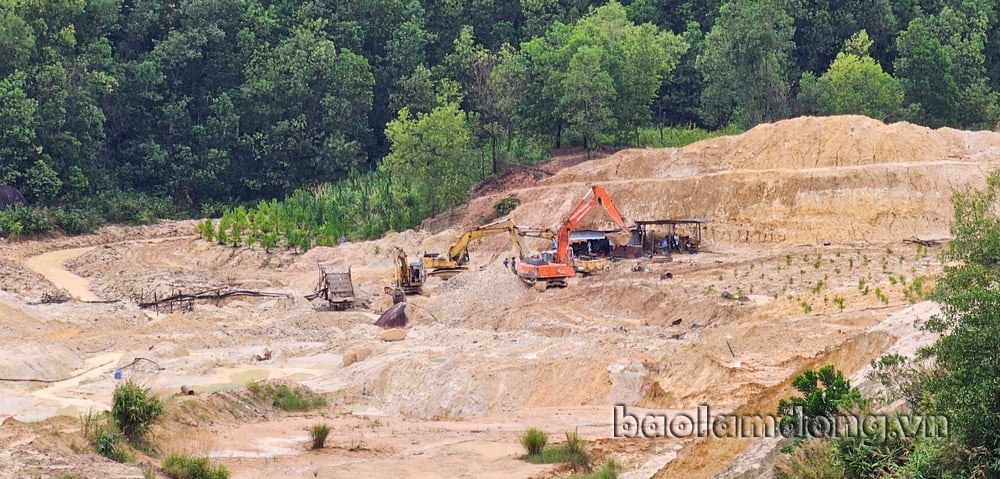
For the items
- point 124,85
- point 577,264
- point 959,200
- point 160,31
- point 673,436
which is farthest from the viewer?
point 160,31

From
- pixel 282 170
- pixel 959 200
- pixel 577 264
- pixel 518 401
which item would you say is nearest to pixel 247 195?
pixel 282 170

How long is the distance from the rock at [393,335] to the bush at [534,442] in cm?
1491

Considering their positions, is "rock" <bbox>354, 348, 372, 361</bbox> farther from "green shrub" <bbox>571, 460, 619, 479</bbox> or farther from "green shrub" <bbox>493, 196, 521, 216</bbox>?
"green shrub" <bbox>493, 196, 521, 216</bbox>

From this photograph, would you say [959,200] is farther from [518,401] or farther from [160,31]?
[160,31]

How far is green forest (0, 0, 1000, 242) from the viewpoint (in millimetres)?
68875

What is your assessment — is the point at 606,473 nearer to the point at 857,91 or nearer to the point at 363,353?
the point at 363,353

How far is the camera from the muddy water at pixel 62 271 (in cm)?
5369

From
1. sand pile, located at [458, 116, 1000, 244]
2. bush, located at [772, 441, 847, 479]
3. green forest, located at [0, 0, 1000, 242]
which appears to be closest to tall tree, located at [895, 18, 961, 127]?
green forest, located at [0, 0, 1000, 242]

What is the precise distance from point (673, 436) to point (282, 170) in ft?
194

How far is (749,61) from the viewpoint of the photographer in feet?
233

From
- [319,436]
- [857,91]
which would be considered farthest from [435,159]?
[319,436]

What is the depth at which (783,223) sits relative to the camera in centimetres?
5200

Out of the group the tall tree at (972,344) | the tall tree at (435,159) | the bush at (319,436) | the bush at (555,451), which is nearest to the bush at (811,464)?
the tall tree at (972,344)

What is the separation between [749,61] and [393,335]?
36.4 m
